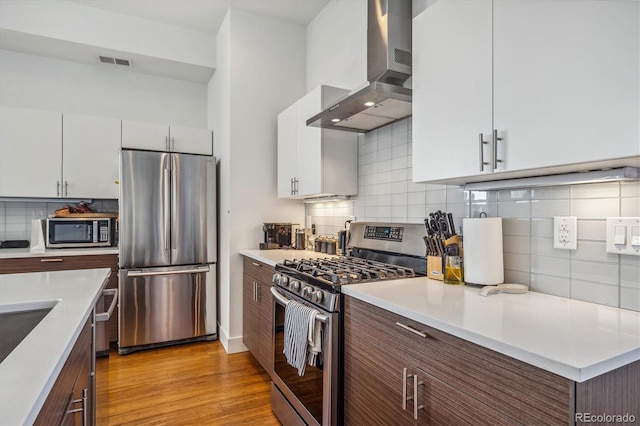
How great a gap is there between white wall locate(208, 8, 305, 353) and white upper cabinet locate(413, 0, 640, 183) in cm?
194

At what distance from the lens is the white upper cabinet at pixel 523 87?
103 cm

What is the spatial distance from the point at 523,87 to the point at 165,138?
3.31 metres

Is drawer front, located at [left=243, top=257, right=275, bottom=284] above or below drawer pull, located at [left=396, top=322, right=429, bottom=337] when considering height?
below

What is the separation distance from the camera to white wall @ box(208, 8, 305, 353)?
329 cm

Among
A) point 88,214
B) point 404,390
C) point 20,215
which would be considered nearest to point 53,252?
point 88,214

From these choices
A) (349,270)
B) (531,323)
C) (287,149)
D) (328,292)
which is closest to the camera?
(531,323)

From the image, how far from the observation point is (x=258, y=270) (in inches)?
111

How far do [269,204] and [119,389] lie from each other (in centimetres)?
183

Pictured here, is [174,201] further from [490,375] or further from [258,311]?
[490,375]

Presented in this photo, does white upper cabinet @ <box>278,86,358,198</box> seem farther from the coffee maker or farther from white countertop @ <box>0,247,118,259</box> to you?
white countertop @ <box>0,247,118,259</box>

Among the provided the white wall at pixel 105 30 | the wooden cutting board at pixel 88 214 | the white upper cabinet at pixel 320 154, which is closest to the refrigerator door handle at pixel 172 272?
the wooden cutting board at pixel 88 214

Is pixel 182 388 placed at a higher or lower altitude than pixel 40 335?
lower

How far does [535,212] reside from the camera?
155cm

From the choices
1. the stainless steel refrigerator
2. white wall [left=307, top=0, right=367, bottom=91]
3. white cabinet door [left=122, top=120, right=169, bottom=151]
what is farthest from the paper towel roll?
white cabinet door [left=122, top=120, right=169, bottom=151]
